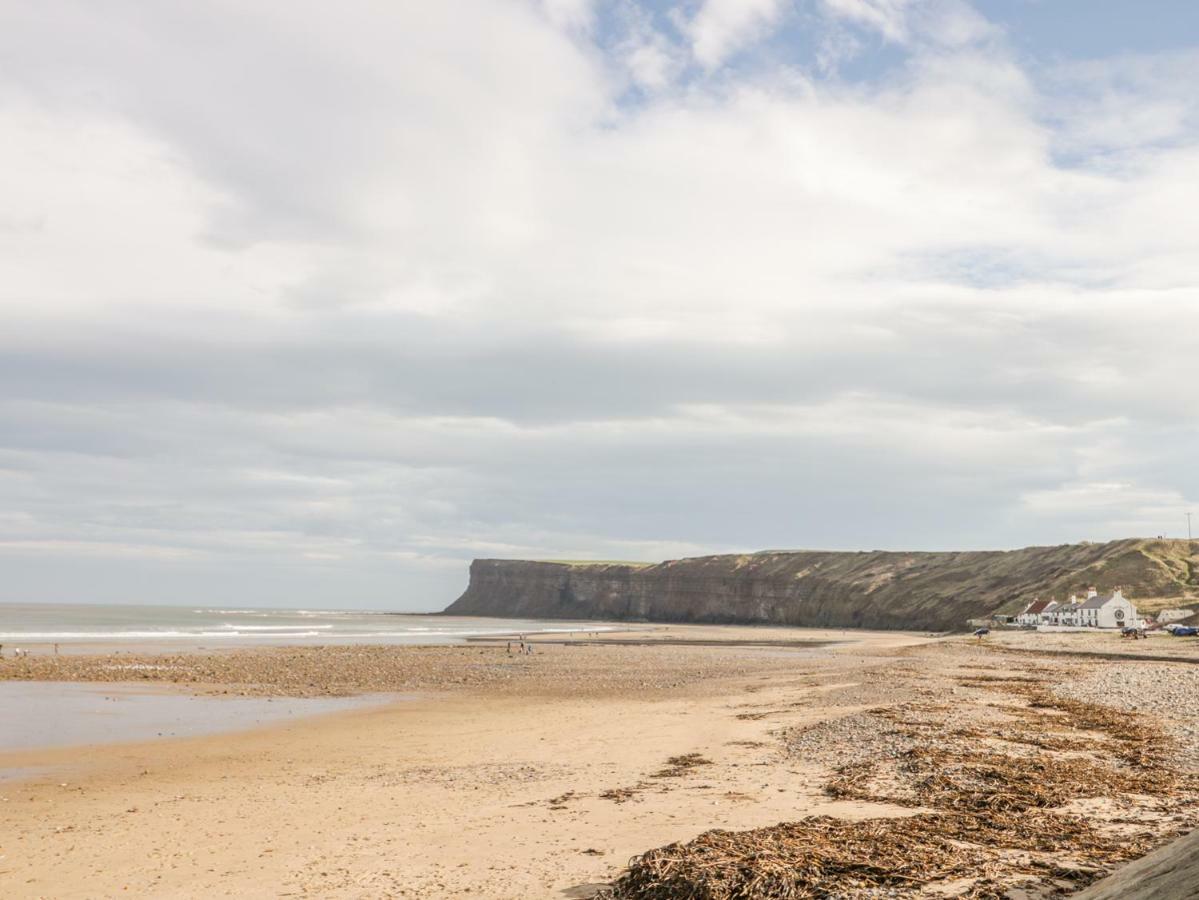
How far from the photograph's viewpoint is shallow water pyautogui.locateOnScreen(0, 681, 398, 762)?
2308 centimetres

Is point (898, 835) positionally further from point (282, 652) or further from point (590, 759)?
point (282, 652)

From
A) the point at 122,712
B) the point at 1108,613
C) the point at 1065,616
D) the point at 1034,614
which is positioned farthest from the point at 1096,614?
the point at 122,712

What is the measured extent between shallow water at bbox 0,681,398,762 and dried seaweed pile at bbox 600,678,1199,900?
15.7 meters

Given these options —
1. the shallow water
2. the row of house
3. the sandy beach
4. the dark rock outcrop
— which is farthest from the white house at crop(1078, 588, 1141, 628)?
the dark rock outcrop

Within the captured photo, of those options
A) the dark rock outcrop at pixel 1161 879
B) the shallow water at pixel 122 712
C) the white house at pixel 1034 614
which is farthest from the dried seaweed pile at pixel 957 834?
the white house at pixel 1034 614

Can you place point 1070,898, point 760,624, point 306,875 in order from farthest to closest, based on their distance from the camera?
point 760,624, point 306,875, point 1070,898

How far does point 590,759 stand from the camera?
1777 cm

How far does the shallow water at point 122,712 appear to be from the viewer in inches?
909

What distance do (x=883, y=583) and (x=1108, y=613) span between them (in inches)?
2193

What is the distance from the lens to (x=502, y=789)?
15.0 m

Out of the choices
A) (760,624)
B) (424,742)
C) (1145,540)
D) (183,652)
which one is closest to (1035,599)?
(1145,540)

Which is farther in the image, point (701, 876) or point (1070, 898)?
point (701, 876)

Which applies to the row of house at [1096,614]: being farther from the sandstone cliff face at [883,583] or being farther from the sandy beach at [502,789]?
the sandy beach at [502,789]

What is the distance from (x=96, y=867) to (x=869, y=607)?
13499cm
